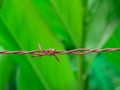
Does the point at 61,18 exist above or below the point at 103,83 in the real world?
above

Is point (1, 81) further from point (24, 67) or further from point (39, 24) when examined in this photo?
point (39, 24)

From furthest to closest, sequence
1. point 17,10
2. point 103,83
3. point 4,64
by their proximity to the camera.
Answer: point 103,83 → point 4,64 → point 17,10

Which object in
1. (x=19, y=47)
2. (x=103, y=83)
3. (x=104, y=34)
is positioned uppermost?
(x=19, y=47)

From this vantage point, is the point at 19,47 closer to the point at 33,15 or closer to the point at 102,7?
the point at 33,15

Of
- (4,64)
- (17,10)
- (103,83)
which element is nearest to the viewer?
(17,10)

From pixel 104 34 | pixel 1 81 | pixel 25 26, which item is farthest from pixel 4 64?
pixel 104 34

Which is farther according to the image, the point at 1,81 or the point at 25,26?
the point at 1,81
